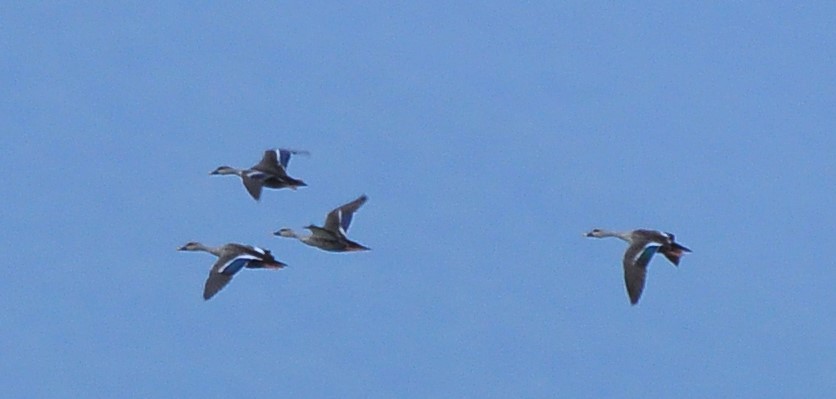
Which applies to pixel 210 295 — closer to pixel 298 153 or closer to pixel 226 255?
pixel 226 255

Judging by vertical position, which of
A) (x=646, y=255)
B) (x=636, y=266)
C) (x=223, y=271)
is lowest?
(x=223, y=271)

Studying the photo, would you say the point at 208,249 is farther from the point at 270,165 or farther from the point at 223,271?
the point at 223,271

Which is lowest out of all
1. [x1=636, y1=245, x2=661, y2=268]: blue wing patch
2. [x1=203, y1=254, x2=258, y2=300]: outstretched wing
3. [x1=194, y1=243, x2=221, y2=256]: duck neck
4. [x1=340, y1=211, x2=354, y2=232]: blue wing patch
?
[x1=203, y1=254, x2=258, y2=300]: outstretched wing

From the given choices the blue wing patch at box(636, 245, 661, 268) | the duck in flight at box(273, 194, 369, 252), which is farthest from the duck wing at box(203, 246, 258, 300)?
the blue wing patch at box(636, 245, 661, 268)

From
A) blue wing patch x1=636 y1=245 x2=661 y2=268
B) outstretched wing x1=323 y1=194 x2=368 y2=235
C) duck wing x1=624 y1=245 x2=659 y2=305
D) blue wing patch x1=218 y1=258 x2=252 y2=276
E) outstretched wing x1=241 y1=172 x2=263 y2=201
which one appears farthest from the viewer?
outstretched wing x1=241 y1=172 x2=263 y2=201

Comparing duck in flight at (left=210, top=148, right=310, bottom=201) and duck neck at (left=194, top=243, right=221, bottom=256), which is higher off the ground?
duck in flight at (left=210, top=148, right=310, bottom=201)

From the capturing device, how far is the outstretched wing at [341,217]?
49406mm

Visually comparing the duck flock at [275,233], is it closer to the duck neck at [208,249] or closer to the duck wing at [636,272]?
the duck neck at [208,249]

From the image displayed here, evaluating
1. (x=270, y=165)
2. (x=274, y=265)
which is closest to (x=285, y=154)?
(x=270, y=165)

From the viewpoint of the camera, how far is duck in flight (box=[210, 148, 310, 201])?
5050 cm

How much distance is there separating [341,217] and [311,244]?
2.30 feet

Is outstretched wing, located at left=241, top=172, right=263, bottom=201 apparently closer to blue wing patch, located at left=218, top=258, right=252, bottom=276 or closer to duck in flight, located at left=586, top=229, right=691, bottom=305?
blue wing patch, located at left=218, top=258, right=252, bottom=276

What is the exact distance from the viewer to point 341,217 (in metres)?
49.7

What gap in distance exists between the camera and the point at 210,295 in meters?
45.8
